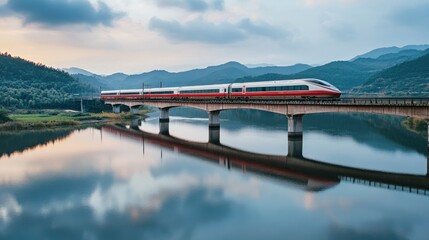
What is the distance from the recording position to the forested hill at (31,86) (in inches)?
3863

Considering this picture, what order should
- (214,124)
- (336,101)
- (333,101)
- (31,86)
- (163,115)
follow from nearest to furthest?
(333,101) < (336,101) < (214,124) < (163,115) < (31,86)

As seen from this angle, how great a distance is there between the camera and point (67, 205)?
73.9ft

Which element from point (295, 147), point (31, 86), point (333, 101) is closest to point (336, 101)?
point (333, 101)

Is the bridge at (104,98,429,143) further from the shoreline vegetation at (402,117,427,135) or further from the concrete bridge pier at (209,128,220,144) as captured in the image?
the shoreline vegetation at (402,117,427,135)

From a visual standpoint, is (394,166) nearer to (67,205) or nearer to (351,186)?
(351,186)

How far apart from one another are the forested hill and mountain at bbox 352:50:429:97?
100894 millimetres

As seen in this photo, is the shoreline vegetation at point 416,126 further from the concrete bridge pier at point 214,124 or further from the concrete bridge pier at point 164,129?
the concrete bridge pier at point 164,129

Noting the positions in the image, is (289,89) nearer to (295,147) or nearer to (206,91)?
(295,147)

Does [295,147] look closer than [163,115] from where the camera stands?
Yes

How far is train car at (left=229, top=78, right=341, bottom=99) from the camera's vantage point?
42.6 meters

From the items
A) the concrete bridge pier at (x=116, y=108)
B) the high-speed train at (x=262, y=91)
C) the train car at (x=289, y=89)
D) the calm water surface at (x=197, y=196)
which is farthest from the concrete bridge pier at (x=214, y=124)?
the concrete bridge pier at (x=116, y=108)

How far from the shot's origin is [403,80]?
15000 centimetres

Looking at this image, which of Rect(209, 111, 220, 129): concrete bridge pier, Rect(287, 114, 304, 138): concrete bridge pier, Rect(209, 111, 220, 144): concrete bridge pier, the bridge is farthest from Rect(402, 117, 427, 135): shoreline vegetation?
Rect(209, 111, 220, 129): concrete bridge pier

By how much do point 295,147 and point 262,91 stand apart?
10.8 m
